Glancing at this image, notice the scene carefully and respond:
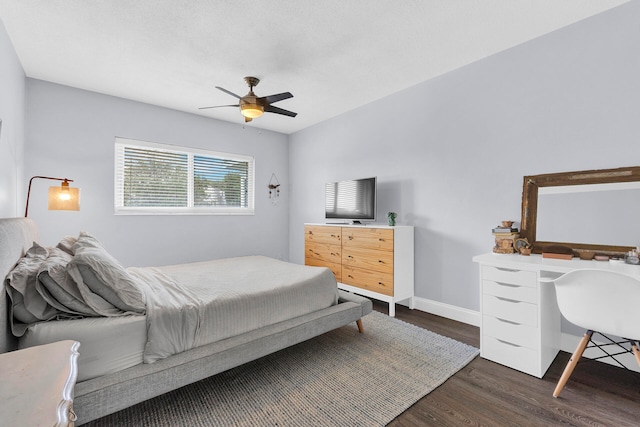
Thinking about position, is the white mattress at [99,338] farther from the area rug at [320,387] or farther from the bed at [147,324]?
the area rug at [320,387]

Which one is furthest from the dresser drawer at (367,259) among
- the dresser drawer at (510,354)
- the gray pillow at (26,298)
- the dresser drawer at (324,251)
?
the gray pillow at (26,298)

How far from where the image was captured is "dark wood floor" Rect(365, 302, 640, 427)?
164 cm

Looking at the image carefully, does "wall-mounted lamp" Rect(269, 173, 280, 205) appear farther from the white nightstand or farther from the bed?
the white nightstand

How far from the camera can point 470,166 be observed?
301 centimetres

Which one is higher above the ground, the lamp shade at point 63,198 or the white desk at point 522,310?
the lamp shade at point 63,198

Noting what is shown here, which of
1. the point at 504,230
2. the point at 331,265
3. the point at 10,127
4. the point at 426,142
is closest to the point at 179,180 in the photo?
the point at 10,127

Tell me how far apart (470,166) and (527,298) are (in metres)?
1.45

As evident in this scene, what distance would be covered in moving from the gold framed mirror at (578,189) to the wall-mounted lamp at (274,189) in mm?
3907

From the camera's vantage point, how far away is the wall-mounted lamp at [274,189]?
5358 mm

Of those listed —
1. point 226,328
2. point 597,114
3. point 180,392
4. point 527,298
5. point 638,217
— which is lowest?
point 180,392

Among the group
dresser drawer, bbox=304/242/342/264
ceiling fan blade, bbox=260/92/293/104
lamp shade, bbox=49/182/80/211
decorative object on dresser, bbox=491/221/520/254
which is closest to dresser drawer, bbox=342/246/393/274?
dresser drawer, bbox=304/242/342/264

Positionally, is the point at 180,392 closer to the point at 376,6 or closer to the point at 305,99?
the point at 376,6

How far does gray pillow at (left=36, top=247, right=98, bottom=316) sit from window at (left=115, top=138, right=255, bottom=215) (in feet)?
8.74

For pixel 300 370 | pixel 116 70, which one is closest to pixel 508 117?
pixel 300 370
